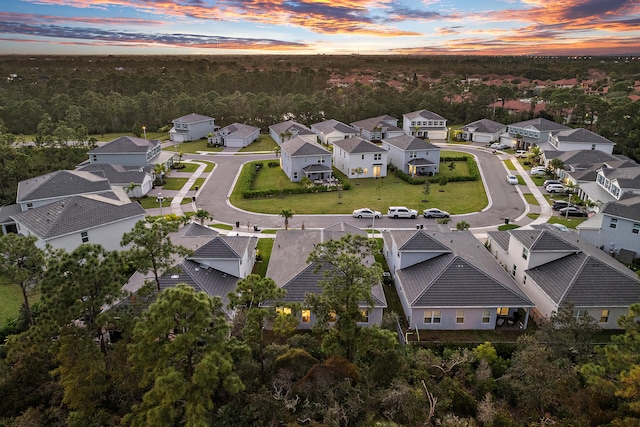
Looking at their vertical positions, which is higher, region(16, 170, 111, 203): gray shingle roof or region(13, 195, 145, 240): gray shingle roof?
region(13, 195, 145, 240): gray shingle roof

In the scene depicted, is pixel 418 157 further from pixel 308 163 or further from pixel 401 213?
pixel 401 213

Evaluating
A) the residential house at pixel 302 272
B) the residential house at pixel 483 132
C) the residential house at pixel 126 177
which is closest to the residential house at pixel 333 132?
the residential house at pixel 483 132

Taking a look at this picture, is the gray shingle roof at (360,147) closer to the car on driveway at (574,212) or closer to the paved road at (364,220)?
the paved road at (364,220)

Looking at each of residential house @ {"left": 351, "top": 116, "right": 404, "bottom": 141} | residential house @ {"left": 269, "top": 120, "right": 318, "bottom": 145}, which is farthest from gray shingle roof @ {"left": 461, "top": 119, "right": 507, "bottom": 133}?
residential house @ {"left": 269, "top": 120, "right": 318, "bottom": 145}

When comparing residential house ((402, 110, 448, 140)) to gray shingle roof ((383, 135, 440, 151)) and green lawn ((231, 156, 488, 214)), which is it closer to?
gray shingle roof ((383, 135, 440, 151))

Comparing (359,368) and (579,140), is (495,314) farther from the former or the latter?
(579,140)
